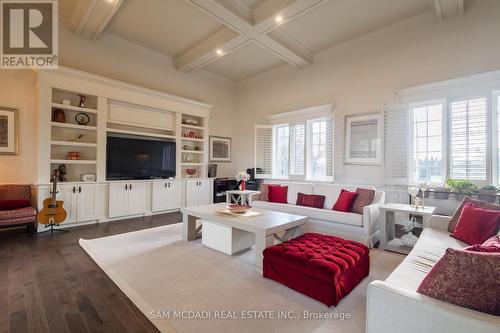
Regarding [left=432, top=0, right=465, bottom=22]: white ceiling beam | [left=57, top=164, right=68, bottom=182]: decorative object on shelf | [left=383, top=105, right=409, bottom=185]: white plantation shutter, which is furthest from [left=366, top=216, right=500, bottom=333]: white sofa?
[left=57, top=164, right=68, bottom=182]: decorative object on shelf

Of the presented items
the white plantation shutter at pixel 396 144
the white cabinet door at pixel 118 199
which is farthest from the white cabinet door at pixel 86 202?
the white plantation shutter at pixel 396 144

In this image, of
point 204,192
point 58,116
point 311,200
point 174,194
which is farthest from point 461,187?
point 58,116

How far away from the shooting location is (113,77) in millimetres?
5203

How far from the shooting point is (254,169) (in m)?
6.84

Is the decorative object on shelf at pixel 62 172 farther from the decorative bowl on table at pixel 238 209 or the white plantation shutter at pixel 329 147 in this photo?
the white plantation shutter at pixel 329 147

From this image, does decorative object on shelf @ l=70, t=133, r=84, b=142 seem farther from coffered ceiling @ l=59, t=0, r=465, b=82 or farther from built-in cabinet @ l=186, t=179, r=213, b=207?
built-in cabinet @ l=186, t=179, r=213, b=207

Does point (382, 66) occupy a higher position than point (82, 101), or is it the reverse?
point (382, 66)

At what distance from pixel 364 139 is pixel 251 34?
3107 mm

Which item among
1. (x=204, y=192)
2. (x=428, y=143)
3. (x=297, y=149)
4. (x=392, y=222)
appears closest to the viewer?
(x=392, y=222)

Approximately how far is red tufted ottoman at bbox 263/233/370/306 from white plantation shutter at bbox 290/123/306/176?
3513 mm

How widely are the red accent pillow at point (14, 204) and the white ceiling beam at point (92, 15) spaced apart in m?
3.32

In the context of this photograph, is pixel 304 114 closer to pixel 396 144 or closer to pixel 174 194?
pixel 396 144

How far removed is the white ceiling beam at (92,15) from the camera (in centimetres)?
380

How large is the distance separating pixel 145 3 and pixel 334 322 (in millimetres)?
5287
